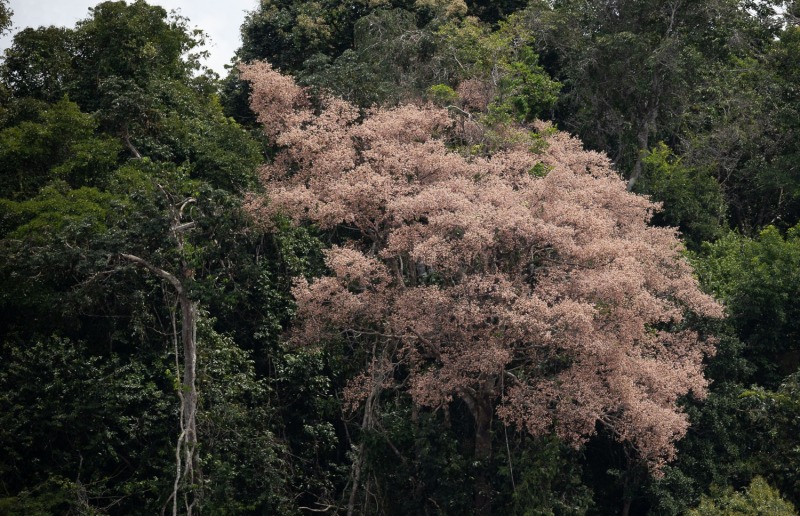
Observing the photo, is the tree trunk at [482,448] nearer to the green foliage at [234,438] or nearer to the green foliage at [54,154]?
the green foliage at [234,438]

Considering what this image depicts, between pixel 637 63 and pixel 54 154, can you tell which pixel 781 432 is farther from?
pixel 54 154

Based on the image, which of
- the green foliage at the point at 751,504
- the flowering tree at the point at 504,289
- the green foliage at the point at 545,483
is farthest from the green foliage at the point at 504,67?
the green foliage at the point at 751,504

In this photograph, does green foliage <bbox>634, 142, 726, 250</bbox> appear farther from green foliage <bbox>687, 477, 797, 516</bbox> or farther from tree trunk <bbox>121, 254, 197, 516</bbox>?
tree trunk <bbox>121, 254, 197, 516</bbox>

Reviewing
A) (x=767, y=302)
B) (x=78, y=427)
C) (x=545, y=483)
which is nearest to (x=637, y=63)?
(x=767, y=302)

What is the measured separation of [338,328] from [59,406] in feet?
13.2

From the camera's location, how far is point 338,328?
53.0 ft

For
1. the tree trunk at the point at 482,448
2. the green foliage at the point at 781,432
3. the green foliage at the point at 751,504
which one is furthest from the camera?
A: the green foliage at the point at 781,432

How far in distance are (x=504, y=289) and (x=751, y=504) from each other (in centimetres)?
486

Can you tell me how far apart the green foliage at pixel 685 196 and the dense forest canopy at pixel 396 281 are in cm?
6

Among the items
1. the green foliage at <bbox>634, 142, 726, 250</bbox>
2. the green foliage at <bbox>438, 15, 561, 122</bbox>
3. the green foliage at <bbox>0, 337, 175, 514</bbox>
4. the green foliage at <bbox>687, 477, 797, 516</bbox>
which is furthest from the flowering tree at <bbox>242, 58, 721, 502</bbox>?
the green foliage at <bbox>634, 142, 726, 250</bbox>

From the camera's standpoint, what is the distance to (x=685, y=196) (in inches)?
851

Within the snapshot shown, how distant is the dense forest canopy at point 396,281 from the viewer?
14793 millimetres

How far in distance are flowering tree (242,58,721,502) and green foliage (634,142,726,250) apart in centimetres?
370

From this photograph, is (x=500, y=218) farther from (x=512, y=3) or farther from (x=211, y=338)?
(x=512, y=3)
